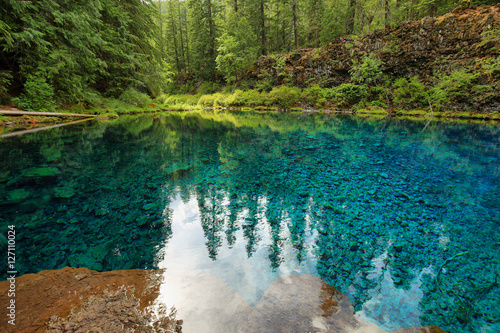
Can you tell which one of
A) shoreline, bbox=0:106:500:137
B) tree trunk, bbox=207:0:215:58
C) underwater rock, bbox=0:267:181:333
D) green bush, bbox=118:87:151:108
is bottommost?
underwater rock, bbox=0:267:181:333

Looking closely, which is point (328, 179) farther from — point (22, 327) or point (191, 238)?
point (22, 327)

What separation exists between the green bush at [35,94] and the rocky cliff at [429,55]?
21826 millimetres

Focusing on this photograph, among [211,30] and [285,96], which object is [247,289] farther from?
[211,30]

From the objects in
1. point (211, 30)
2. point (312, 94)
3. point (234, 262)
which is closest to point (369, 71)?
point (312, 94)

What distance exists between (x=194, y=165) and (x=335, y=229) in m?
4.22

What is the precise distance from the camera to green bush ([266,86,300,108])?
77.0ft

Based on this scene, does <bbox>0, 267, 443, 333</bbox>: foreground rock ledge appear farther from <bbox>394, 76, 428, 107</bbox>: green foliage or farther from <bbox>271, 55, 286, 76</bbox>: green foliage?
<bbox>271, 55, 286, 76</bbox>: green foliage

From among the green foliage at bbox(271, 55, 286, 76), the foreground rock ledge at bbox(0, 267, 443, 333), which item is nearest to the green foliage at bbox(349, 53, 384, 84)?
the green foliage at bbox(271, 55, 286, 76)

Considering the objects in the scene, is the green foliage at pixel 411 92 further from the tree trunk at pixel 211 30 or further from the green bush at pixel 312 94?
the tree trunk at pixel 211 30

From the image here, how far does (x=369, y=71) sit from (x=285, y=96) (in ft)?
27.3

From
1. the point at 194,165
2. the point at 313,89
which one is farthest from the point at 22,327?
the point at 313,89

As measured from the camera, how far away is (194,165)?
6.09 meters

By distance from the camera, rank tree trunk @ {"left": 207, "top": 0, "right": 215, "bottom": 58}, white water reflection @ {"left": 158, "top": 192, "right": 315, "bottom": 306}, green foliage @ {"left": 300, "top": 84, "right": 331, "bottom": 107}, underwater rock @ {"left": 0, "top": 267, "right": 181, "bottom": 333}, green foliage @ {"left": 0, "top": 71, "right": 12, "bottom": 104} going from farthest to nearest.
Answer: tree trunk @ {"left": 207, "top": 0, "right": 215, "bottom": 58} → green foliage @ {"left": 300, "top": 84, "right": 331, "bottom": 107} → green foliage @ {"left": 0, "top": 71, "right": 12, "bottom": 104} → white water reflection @ {"left": 158, "top": 192, "right": 315, "bottom": 306} → underwater rock @ {"left": 0, "top": 267, "right": 181, "bottom": 333}

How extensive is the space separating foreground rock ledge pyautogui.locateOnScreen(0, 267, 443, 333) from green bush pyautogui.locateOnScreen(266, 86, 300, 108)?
23.4 m
